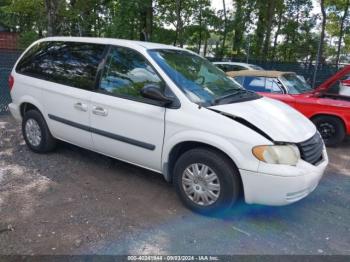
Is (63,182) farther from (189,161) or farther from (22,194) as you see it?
(189,161)

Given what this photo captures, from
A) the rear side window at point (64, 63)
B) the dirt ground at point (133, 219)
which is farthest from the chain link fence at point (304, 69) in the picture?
the dirt ground at point (133, 219)

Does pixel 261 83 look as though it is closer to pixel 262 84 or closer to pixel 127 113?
pixel 262 84

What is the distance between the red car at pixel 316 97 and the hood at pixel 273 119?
2853 mm

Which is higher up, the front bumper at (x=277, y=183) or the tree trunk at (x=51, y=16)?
the tree trunk at (x=51, y=16)

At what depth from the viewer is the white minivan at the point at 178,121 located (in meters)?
3.39

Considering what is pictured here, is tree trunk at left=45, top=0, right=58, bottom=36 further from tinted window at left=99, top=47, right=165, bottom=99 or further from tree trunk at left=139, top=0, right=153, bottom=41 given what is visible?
tree trunk at left=139, top=0, right=153, bottom=41

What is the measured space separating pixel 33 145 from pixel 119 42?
2.25m

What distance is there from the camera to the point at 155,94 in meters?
3.69

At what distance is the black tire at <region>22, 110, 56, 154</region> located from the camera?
513 centimetres

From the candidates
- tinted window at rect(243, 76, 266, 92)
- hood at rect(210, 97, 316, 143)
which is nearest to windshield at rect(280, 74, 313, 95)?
tinted window at rect(243, 76, 266, 92)

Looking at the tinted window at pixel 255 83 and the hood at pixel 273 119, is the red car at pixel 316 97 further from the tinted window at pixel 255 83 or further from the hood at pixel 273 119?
the hood at pixel 273 119

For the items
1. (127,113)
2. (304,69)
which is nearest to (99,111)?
(127,113)

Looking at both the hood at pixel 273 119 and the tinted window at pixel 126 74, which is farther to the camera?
the tinted window at pixel 126 74

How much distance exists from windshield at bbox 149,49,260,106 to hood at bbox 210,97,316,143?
7.6 inches
